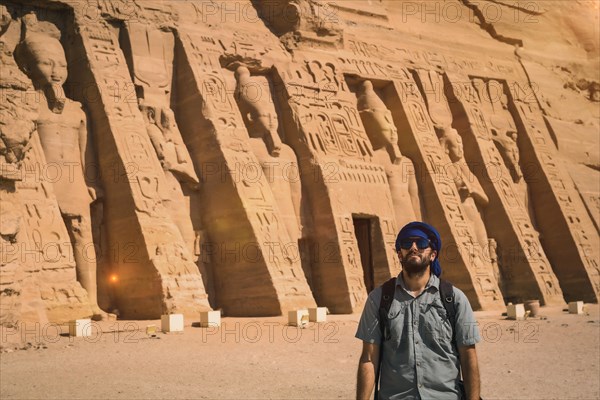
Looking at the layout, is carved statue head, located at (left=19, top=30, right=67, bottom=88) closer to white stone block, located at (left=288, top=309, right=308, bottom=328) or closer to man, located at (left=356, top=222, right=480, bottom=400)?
white stone block, located at (left=288, top=309, right=308, bottom=328)

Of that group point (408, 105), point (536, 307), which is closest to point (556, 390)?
point (536, 307)

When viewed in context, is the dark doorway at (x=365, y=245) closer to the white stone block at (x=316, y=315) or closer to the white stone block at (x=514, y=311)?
the white stone block at (x=514, y=311)

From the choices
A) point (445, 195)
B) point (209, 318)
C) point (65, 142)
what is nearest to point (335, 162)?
point (445, 195)

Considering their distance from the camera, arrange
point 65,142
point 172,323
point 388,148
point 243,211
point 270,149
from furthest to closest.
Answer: point 388,148 < point 270,149 < point 243,211 < point 65,142 < point 172,323

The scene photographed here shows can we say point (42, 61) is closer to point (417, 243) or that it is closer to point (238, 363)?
point (238, 363)

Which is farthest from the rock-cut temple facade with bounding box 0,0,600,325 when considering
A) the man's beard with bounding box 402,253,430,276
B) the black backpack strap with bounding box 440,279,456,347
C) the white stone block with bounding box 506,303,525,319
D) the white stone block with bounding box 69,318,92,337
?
the black backpack strap with bounding box 440,279,456,347

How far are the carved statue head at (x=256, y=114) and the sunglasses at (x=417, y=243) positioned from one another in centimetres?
1187

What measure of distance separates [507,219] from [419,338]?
15871 mm

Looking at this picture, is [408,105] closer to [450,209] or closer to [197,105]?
[450,209]

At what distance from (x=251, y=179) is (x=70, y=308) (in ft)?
13.5

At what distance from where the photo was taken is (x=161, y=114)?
564 inches

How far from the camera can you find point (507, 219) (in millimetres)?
18906

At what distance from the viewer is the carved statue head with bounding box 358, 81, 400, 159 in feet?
58.0

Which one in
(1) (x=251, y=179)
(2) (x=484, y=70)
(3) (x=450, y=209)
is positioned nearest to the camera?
(1) (x=251, y=179)
